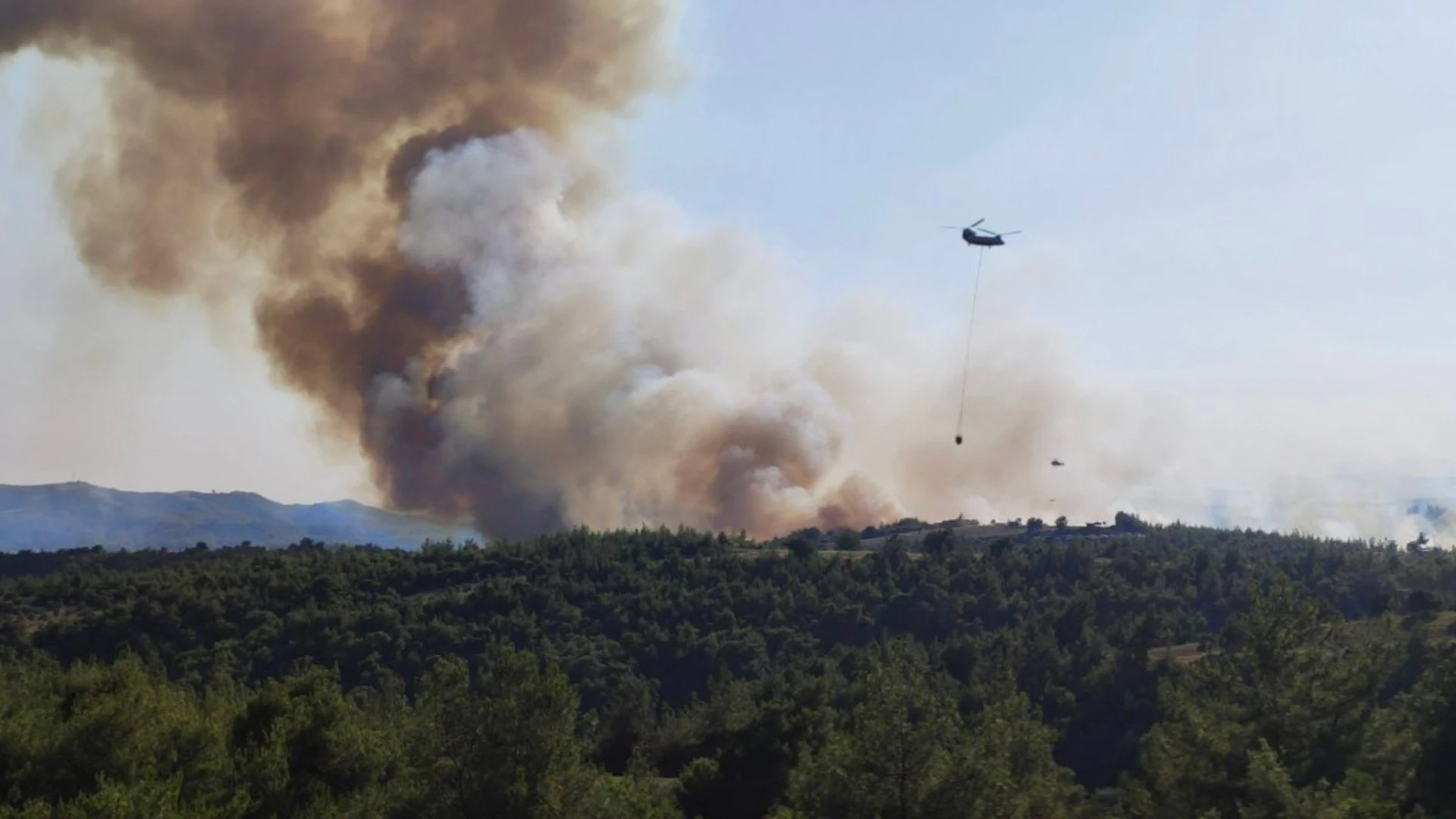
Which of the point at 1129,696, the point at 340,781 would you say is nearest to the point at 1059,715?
the point at 1129,696

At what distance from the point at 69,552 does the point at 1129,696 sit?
109313 mm

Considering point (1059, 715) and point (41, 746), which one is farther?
point (1059, 715)

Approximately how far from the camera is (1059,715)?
3100 inches

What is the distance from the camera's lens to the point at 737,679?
291 ft

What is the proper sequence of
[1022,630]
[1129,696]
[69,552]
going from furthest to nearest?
1. [69,552]
2. [1022,630]
3. [1129,696]

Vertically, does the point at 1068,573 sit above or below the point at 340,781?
above

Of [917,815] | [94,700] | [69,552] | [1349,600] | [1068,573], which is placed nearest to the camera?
[917,815]

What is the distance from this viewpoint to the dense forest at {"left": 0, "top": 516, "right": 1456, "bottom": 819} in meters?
36.2

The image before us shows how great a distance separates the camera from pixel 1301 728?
37.9 meters

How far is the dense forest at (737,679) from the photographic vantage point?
119ft

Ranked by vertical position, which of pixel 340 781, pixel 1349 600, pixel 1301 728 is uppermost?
pixel 1349 600

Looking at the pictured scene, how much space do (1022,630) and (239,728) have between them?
64.7 meters

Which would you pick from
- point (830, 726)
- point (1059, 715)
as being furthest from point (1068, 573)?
point (830, 726)

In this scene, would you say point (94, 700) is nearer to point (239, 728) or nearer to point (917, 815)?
point (239, 728)
